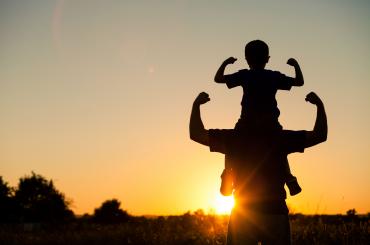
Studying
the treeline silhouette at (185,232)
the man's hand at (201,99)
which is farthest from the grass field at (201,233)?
the man's hand at (201,99)

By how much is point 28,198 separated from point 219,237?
74.4 meters

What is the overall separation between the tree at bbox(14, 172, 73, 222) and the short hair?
77558mm

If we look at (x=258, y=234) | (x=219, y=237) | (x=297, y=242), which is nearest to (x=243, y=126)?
(x=258, y=234)

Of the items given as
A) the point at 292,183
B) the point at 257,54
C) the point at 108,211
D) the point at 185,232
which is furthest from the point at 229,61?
the point at 108,211

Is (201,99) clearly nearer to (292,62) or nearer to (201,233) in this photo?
(292,62)

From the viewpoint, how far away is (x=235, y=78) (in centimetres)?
375

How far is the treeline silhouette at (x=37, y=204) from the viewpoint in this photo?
3014 inches

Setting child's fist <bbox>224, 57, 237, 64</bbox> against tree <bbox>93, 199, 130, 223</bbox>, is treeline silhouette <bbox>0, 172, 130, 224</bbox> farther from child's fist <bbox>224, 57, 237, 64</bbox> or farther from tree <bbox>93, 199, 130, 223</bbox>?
child's fist <bbox>224, 57, 237, 64</bbox>

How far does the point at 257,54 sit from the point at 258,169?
0.96 m

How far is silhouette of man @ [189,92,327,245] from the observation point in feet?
10.6

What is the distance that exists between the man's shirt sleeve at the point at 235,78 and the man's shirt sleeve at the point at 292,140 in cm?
60

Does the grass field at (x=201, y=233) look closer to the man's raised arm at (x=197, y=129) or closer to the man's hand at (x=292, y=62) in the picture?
the man's hand at (x=292, y=62)

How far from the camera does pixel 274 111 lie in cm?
355

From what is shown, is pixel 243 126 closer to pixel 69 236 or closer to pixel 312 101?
pixel 312 101
